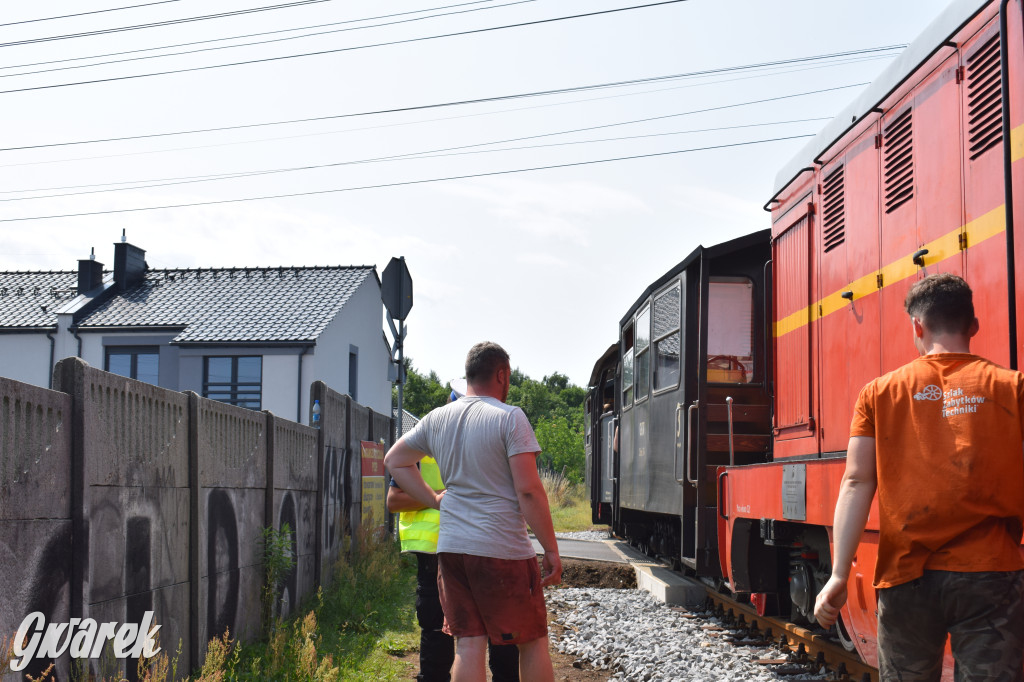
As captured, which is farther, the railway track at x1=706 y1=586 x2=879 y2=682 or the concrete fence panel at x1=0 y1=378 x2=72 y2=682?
the railway track at x1=706 y1=586 x2=879 y2=682

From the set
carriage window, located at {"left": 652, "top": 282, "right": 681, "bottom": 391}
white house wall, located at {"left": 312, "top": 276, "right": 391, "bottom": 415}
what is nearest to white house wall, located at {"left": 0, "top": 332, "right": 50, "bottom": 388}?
white house wall, located at {"left": 312, "top": 276, "right": 391, "bottom": 415}

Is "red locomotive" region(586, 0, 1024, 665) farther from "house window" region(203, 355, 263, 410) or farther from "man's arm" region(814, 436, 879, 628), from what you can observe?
"house window" region(203, 355, 263, 410)

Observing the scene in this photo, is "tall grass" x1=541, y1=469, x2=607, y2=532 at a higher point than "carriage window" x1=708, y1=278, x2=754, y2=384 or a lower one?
lower

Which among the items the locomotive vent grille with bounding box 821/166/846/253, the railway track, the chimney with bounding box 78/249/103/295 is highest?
the chimney with bounding box 78/249/103/295

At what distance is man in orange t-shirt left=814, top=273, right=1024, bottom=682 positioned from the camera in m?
2.96

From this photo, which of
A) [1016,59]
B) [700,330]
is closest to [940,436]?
[1016,59]

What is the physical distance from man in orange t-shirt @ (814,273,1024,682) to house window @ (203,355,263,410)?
24581 mm

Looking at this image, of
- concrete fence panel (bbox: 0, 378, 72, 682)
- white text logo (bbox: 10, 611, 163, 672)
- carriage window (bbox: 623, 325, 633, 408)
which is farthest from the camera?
carriage window (bbox: 623, 325, 633, 408)

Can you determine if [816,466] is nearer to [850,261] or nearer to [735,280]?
[850,261]

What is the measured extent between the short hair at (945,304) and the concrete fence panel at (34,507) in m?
3.22

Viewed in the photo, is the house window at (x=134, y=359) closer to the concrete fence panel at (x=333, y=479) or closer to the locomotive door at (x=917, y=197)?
the concrete fence panel at (x=333, y=479)

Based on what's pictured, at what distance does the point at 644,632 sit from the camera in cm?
879

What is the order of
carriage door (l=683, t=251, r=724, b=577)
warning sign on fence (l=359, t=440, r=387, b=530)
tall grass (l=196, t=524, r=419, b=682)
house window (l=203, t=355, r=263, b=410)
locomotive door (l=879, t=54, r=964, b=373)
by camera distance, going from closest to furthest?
locomotive door (l=879, t=54, r=964, b=373)
tall grass (l=196, t=524, r=419, b=682)
carriage door (l=683, t=251, r=724, b=577)
warning sign on fence (l=359, t=440, r=387, b=530)
house window (l=203, t=355, r=263, b=410)

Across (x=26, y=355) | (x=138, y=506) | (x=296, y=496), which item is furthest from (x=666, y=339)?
(x=26, y=355)
